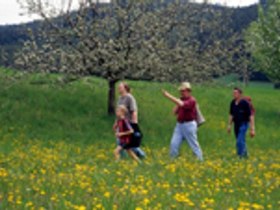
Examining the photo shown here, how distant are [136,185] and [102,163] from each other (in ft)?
10.7

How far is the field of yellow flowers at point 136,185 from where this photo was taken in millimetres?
7547

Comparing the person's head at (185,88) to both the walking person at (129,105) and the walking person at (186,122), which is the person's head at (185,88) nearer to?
the walking person at (186,122)

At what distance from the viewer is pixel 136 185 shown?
9.18 meters

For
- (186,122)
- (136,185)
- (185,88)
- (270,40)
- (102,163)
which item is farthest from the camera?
(270,40)

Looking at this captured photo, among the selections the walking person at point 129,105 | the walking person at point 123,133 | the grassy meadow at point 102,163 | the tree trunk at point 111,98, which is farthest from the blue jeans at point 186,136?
the tree trunk at point 111,98

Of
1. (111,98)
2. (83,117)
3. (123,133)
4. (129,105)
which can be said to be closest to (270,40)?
(111,98)

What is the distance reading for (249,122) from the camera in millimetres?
16062

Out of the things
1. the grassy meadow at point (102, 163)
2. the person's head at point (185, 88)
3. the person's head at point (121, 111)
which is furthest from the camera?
the person's head at point (185, 88)

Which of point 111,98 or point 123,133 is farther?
point 111,98

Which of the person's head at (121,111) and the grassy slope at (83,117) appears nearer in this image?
the person's head at (121,111)

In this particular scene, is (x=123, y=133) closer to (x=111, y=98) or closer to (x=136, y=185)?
(x=136, y=185)

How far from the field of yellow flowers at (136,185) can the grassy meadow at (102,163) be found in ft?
0.05

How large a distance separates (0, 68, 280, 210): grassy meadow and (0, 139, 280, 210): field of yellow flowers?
15 millimetres

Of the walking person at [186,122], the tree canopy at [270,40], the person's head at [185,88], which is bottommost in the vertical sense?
the walking person at [186,122]
